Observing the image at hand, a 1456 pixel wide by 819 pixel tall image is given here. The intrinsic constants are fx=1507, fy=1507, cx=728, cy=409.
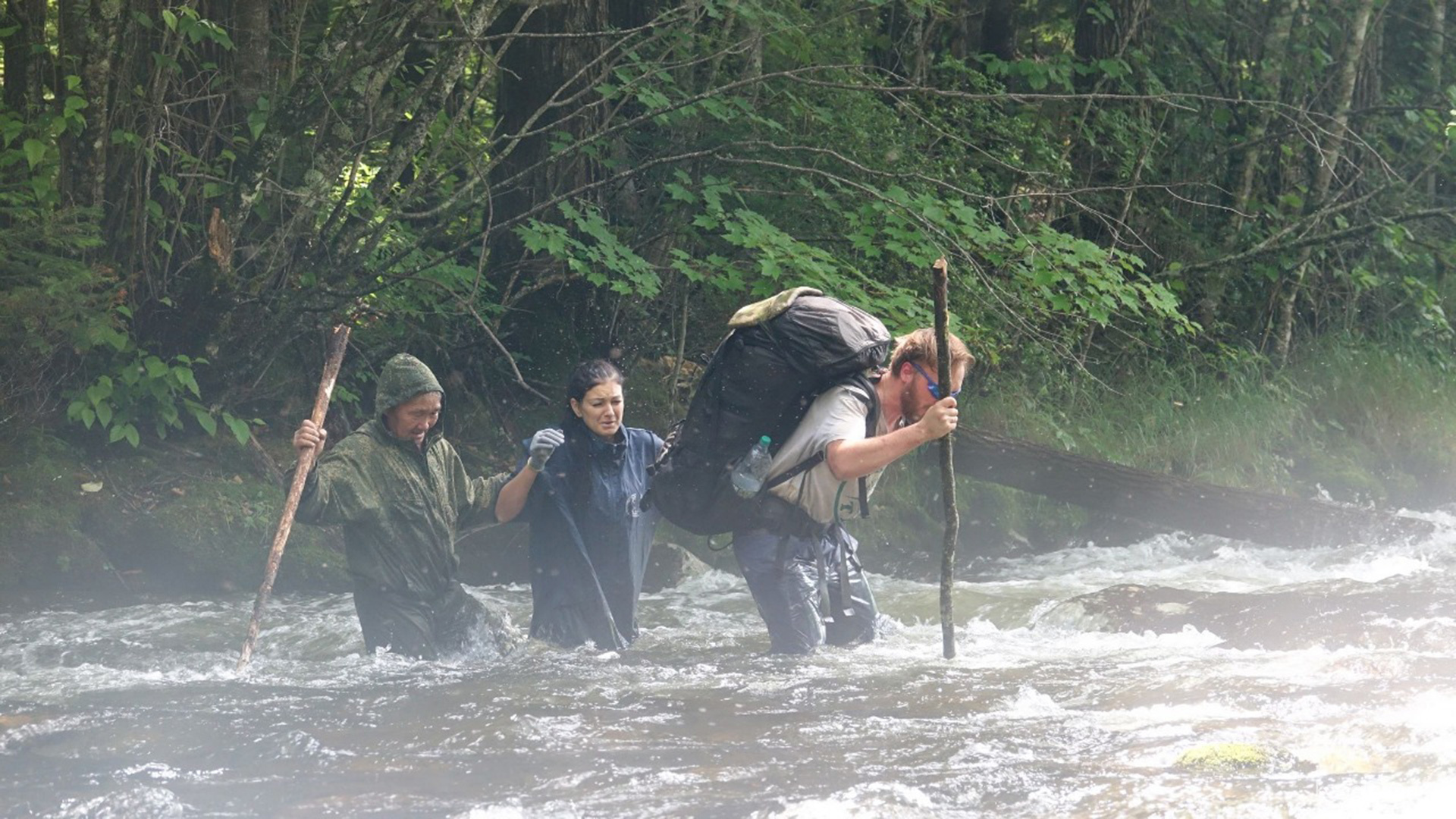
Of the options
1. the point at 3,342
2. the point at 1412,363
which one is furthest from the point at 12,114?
the point at 1412,363

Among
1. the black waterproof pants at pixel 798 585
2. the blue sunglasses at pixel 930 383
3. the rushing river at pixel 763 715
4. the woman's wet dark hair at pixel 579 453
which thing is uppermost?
the blue sunglasses at pixel 930 383

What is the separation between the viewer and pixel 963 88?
11938mm

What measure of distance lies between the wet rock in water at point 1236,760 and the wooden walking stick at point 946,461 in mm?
1343

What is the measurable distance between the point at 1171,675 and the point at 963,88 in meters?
6.78

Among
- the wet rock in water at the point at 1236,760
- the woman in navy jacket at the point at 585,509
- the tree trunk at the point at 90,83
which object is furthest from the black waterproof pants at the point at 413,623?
the tree trunk at the point at 90,83

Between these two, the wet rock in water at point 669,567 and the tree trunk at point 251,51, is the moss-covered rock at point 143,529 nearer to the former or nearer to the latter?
the wet rock in water at point 669,567

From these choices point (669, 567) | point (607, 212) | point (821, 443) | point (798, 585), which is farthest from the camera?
point (607, 212)

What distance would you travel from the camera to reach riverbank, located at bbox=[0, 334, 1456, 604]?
8.51 metres

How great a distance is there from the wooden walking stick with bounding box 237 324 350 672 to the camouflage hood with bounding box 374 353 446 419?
0.26 meters

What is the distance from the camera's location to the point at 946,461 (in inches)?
227

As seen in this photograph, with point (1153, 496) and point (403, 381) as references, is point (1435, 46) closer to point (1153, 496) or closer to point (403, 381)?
point (1153, 496)

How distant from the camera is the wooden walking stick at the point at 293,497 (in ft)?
→ 19.9

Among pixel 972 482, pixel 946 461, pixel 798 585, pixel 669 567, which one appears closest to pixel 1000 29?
pixel 972 482

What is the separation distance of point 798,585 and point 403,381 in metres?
1.83
